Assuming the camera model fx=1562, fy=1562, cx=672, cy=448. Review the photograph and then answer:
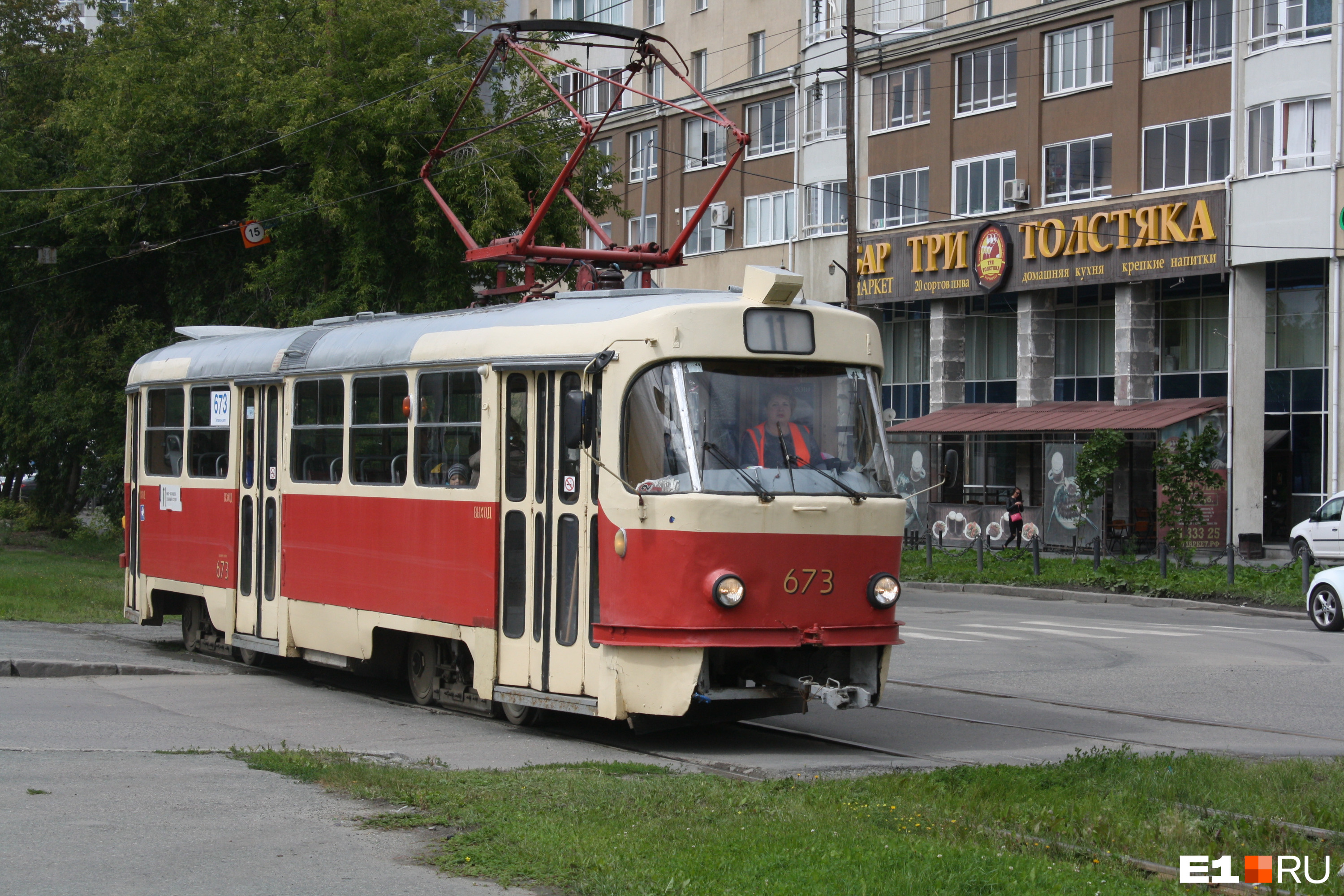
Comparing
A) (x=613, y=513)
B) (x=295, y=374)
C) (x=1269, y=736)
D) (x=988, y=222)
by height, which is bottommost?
(x=1269, y=736)

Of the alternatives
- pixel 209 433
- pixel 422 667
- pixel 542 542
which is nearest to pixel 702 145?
pixel 209 433

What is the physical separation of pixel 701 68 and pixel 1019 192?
15.1 m

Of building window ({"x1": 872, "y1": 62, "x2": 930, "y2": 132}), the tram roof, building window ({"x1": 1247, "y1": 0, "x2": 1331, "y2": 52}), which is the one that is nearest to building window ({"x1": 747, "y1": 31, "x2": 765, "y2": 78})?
building window ({"x1": 872, "y1": 62, "x2": 930, "y2": 132})

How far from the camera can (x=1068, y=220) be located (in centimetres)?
4003

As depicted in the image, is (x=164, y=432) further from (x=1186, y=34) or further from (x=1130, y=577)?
(x=1186, y=34)

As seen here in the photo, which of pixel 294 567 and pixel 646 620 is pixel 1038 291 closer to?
pixel 294 567

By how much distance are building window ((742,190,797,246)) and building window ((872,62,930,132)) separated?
3954 millimetres

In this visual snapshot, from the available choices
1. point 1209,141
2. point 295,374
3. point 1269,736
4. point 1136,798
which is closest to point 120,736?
point 295,374

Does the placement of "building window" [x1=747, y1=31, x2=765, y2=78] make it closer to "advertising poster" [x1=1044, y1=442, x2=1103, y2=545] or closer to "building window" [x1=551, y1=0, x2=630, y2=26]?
"building window" [x1=551, y1=0, x2=630, y2=26]

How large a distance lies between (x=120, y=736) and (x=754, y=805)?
16.1 feet

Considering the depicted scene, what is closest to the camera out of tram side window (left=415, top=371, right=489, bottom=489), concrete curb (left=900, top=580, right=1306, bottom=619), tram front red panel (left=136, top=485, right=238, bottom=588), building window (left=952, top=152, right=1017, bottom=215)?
tram side window (left=415, top=371, right=489, bottom=489)

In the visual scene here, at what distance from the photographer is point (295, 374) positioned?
47.1ft

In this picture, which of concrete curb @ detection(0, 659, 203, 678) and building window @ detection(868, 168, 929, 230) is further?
building window @ detection(868, 168, 929, 230)

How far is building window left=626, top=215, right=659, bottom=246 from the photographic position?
53844 mm
